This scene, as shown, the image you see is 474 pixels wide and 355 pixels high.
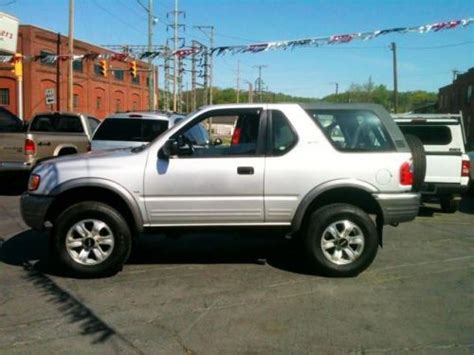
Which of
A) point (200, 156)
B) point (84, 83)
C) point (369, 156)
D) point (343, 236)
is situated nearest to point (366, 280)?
point (343, 236)

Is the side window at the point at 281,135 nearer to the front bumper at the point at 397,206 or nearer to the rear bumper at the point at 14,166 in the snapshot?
the front bumper at the point at 397,206

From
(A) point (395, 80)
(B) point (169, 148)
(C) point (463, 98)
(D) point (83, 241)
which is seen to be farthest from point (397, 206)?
(C) point (463, 98)

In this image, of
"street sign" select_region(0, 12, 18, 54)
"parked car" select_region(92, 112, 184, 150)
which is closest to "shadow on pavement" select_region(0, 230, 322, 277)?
"parked car" select_region(92, 112, 184, 150)

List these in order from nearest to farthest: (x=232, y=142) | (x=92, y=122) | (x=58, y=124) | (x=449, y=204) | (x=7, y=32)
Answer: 1. (x=232, y=142)
2. (x=449, y=204)
3. (x=58, y=124)
4. (x=92, y=122)
5. (x=7, y=32)

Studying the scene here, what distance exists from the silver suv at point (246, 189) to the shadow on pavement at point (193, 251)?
1.47ft

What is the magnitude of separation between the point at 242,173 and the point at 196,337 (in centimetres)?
208

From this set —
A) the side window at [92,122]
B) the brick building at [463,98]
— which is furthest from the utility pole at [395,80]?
the side window at [92,122]

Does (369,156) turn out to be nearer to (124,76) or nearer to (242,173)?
(242,173)

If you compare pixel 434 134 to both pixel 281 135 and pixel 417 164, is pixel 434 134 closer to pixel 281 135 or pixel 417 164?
pixel 417 164

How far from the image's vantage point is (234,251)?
7.03 m

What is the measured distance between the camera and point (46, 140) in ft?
39.7

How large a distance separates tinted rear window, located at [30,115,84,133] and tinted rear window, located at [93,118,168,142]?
3571 millimetres

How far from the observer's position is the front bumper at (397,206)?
19.2ft

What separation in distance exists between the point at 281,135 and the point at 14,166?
782 centimetres
